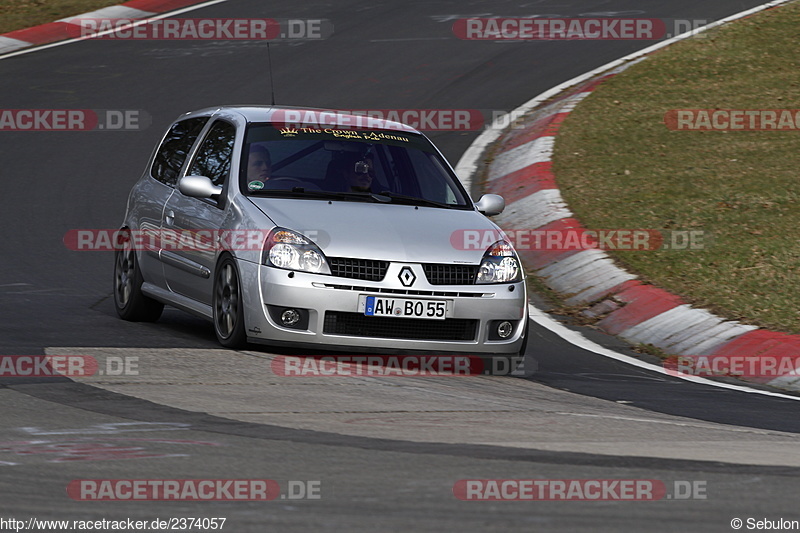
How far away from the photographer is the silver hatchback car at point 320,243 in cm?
808

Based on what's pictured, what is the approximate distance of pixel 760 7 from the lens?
70.6 ft

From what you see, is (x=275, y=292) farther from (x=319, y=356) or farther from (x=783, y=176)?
(x=783, y=176)

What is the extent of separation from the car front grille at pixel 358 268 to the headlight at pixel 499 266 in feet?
2.06

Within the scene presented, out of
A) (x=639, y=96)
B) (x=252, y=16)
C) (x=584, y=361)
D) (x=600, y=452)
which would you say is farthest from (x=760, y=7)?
(x=600, y=452)

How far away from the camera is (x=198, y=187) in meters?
8.87

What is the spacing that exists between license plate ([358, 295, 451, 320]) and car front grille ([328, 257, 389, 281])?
4.9 inches

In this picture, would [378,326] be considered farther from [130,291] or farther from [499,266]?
[130,291]

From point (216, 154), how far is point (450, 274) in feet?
7.00
